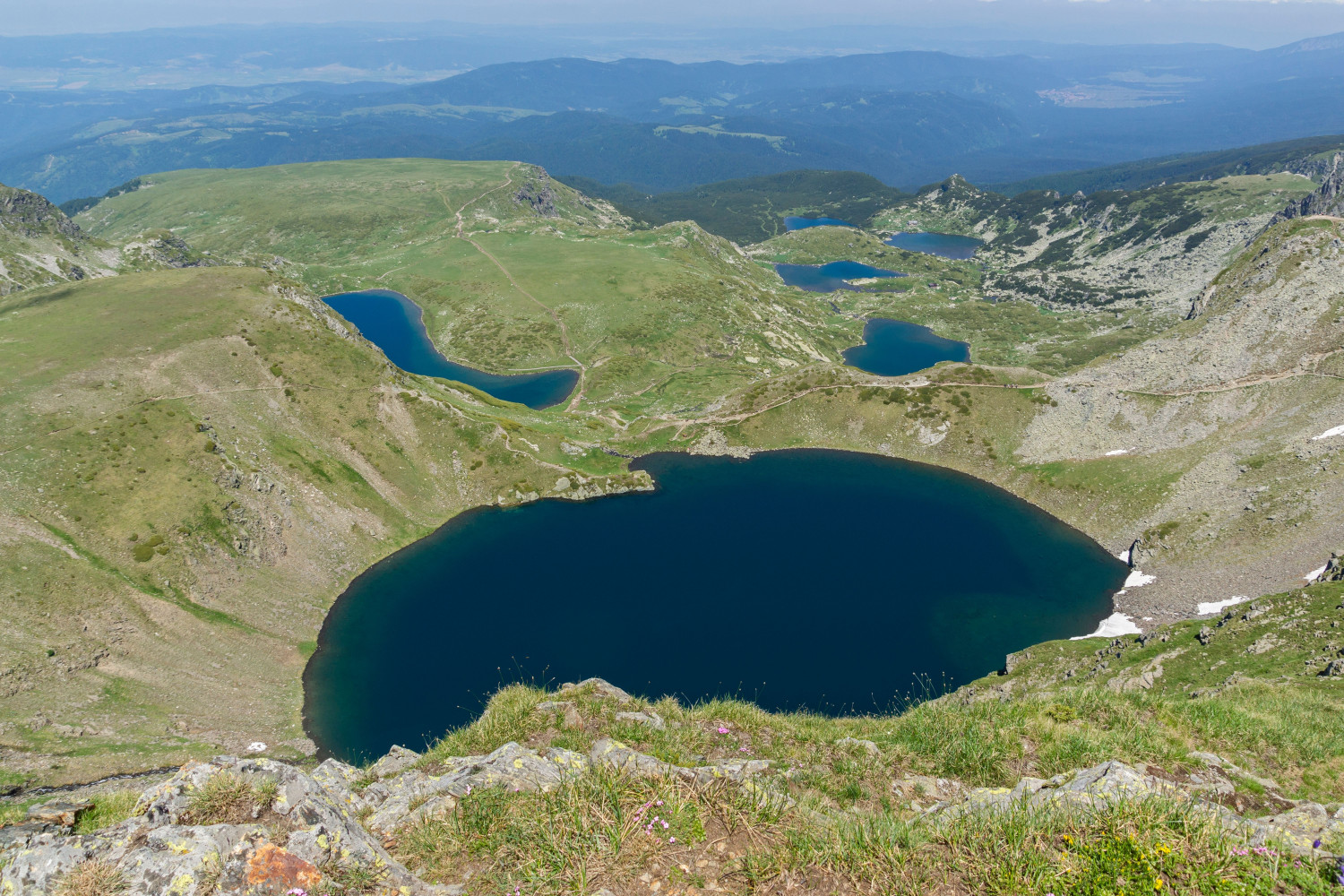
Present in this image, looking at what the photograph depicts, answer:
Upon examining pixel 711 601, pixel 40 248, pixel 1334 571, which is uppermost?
pixel 40 248

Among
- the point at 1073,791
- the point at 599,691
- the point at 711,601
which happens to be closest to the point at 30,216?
the point at 711,601

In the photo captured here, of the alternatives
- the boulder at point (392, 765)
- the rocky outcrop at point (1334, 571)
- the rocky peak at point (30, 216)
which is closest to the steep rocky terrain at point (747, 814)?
the boulder at point (392, 765)

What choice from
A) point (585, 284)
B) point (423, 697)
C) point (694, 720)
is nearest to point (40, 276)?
point (585, 284)

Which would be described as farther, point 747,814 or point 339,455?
point 339,455

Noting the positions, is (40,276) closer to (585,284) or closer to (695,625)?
(585,284)

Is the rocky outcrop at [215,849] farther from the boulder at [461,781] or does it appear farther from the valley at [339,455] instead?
the valley at [339,455]

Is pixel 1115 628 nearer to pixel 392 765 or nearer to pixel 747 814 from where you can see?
pixel 747 814
